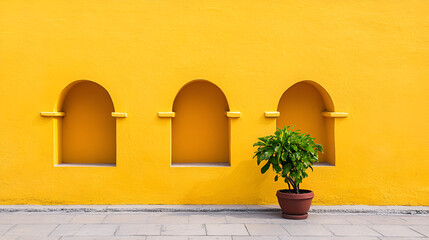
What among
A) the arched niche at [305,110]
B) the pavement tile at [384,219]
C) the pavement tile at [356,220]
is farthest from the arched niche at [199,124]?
the pavement tile at [384,219]

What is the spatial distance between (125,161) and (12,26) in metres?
3.44

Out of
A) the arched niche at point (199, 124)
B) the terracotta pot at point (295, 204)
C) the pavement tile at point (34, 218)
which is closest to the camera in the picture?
the pavement tile at point (34, 218)

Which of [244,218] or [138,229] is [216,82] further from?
[138,229]

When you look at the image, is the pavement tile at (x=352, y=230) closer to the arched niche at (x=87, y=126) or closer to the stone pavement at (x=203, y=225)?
the stone pavement at (x=203, y=225)

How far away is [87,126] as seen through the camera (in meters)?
8.34

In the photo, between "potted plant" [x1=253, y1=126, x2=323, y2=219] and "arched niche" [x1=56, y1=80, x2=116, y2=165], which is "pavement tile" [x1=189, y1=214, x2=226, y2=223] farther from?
"arched niche" [x1=56, y1=80, x2=116, y2=165]

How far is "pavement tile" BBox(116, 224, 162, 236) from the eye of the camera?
614 cm

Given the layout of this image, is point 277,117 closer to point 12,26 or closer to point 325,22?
point 325,22

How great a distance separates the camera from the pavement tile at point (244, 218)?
6891 mm

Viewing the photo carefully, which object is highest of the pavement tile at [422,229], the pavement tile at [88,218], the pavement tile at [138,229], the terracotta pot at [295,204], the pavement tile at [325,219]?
the terracotta pot at [295,204]

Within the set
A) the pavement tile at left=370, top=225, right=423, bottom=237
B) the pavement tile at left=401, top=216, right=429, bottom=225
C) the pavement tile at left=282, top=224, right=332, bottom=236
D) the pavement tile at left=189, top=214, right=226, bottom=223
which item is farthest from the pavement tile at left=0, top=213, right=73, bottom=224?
the pavement tile at left=401, top=216, right=429, bottom=225

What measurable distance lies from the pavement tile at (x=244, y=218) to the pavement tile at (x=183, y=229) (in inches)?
25.7

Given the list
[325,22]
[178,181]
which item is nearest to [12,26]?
[178,181]

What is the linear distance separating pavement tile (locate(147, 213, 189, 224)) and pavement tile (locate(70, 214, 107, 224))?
2.78ft
